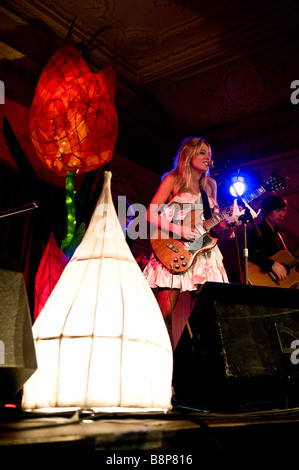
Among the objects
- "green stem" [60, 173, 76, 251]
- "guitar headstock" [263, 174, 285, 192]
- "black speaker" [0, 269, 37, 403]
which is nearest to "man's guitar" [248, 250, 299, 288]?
"guitar headstock" [263, 174, 285, 192]

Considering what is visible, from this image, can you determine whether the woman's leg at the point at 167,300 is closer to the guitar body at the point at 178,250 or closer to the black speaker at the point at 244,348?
the guitar body at the point at 178,250

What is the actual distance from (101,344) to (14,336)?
184 mm

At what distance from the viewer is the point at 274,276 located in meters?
4.58

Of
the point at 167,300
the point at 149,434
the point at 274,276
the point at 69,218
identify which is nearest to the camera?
the point at 149,434

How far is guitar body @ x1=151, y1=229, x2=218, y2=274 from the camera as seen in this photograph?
3223 millimetres

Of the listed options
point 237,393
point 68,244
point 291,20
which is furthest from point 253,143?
point 237,393

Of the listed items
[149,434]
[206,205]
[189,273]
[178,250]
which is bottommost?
[149,434]

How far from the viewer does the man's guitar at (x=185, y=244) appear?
3234 mm

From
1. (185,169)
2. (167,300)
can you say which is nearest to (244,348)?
(167,300)

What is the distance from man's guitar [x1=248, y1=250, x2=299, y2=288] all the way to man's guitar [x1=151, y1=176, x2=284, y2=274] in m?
1.39

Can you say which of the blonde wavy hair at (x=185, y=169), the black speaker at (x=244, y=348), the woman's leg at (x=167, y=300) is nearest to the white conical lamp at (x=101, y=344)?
the black speaker at (x=244, y=348)

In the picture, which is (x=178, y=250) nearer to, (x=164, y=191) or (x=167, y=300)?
(x=167, y=300)
